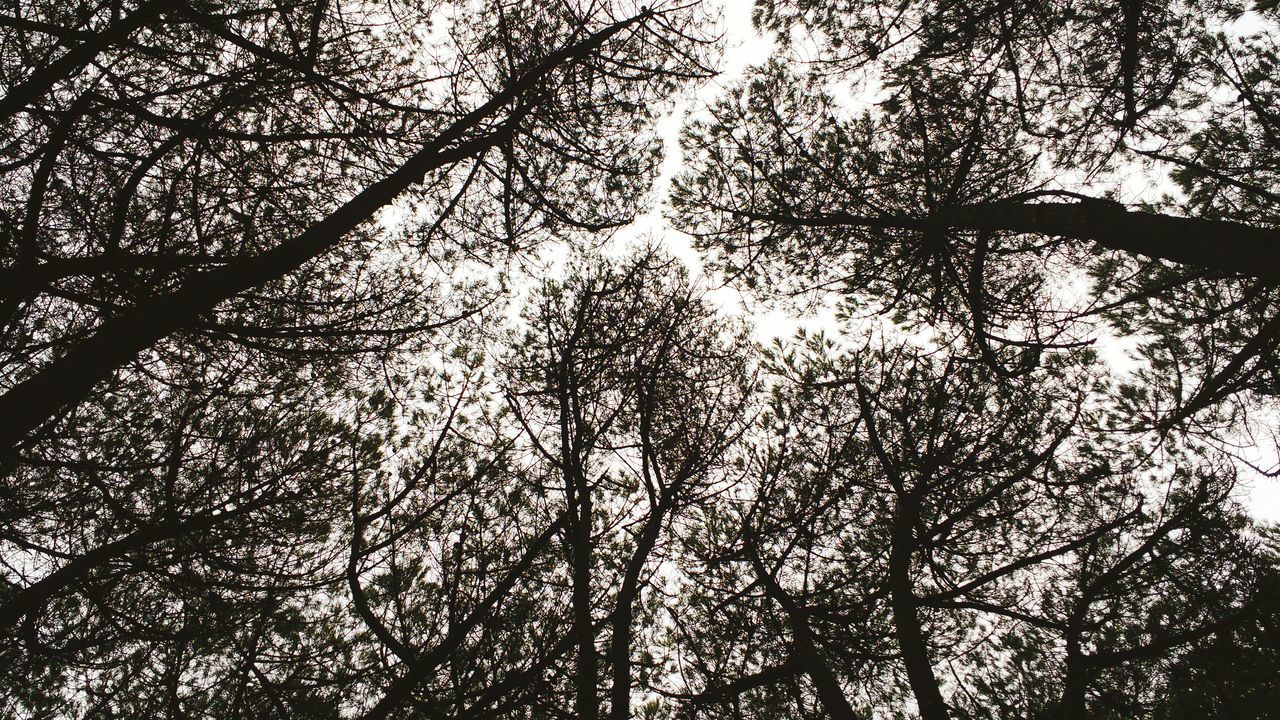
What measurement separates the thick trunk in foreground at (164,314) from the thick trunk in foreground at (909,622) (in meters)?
3.78

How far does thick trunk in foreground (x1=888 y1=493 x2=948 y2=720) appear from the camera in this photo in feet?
10.8

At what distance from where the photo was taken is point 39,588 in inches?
112

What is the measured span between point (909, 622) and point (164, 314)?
4.38 m

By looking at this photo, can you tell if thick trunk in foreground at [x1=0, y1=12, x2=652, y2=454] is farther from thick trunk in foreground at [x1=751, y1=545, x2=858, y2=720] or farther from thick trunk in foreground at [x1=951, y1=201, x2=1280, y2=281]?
thick trunk in foreground at [x1=951, y1=201, x2=1280, y2=281]

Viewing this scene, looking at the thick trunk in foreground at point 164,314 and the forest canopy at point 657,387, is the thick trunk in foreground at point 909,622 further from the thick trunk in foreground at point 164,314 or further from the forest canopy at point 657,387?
the thick trunk in foreground at point 164,314

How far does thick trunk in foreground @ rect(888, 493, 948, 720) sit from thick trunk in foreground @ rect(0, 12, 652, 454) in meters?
3.78

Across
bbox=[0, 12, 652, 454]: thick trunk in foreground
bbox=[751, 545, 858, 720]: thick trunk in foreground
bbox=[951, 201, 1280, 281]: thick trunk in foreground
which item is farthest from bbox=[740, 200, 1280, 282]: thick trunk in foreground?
bbox=[0, 12, 652, 454]: thick trunk in foreground

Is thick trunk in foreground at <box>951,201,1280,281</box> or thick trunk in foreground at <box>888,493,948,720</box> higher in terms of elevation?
thick trunk in foreground at <box>951,201,1280,281</box>

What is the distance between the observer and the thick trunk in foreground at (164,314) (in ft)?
7.29

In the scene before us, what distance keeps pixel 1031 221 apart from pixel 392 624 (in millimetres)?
5353

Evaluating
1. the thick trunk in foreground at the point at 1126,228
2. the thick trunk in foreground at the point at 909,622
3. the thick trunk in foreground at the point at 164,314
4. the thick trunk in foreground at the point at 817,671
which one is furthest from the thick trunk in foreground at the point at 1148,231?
the thick trunk in foreground at the point at 164,314

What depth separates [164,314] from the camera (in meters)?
2.47

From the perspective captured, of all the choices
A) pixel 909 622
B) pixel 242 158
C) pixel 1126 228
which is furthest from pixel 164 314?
pixel 1126 228

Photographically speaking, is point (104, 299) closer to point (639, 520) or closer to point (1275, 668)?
point (639, 520)
